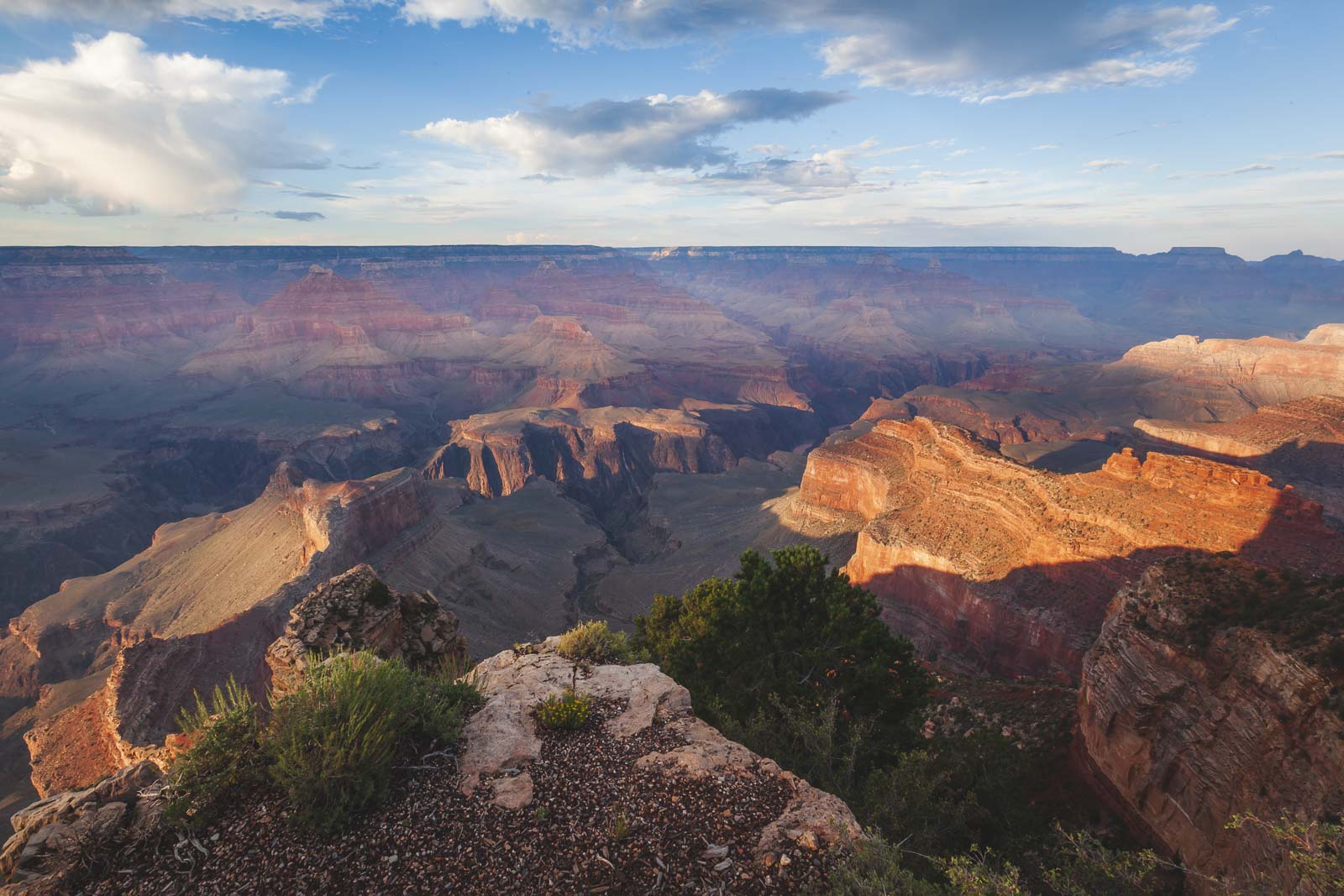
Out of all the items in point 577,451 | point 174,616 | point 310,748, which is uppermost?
point 310,748

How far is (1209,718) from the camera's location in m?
16.3

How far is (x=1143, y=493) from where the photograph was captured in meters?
33.9

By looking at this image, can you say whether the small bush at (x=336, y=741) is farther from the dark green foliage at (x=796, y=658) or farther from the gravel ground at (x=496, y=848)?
the dark green foliage at (x=796, y=658)

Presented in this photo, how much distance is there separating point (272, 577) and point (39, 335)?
178105 mm

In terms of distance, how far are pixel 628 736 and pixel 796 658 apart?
934 cm

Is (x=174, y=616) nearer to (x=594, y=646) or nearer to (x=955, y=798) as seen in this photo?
(x=594, y=646)

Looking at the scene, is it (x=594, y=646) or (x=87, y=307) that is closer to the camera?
(x=594, y=646)

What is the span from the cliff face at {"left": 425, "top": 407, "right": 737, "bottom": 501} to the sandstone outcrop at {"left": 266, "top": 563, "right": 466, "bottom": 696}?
86.8 meters

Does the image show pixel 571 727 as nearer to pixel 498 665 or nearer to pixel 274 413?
pixel 498 665

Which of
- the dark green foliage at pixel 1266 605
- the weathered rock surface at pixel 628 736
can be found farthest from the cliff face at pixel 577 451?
the weathered rock surface at pixel 628 736

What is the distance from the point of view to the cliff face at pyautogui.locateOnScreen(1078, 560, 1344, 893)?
→ 1352 centimetres

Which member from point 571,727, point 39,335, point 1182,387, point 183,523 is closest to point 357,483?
Result: point 183,523

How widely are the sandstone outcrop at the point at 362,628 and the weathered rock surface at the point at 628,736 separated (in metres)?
2.46

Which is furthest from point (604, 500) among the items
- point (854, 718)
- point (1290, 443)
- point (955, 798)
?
point (955, 798)
